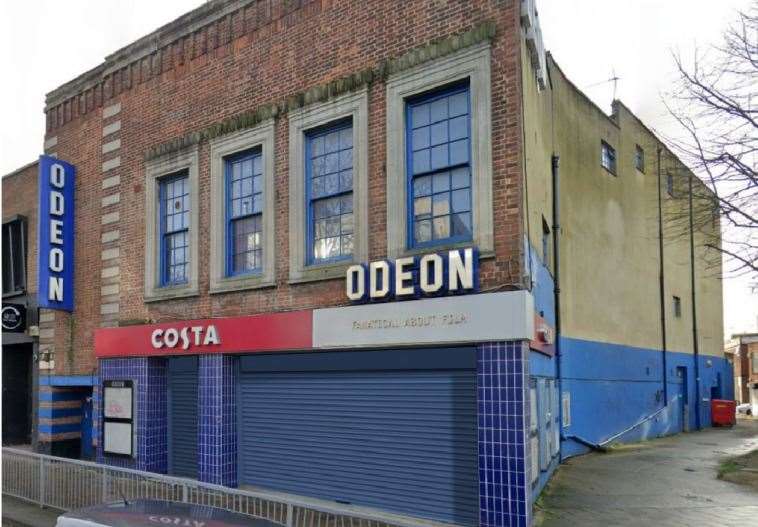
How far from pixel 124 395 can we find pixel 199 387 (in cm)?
274

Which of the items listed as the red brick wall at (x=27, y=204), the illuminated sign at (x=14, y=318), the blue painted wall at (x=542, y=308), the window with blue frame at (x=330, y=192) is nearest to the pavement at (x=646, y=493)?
the blue painted wall at (x=542, y=308)

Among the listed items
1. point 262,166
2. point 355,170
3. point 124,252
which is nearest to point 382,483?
point 355,170

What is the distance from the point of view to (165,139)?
50.3ft

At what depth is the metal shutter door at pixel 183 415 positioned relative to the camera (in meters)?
14.3

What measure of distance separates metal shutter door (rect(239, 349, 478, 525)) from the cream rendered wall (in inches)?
133

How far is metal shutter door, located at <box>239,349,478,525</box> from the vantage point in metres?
10.2

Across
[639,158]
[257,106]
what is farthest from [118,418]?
[639,158]

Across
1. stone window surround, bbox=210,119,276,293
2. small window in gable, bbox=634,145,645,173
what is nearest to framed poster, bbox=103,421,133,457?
stone window surround, bbox=210,119,276,293

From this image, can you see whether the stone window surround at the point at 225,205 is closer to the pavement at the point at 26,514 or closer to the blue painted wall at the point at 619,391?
the pavement at the point at 26,514

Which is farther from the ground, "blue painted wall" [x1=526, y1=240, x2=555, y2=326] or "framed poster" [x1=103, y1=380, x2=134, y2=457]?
"blue painted wall" [x1=526, y1=240, x2=555, y2=326]

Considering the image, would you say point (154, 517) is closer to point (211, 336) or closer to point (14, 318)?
point (211, 336)

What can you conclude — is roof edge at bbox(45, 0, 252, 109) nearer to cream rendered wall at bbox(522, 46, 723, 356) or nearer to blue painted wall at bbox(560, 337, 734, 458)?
cream rendered wall at bbox(522, 46, 723, 356)

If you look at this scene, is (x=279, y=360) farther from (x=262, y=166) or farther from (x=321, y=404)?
(x=262, y=166)

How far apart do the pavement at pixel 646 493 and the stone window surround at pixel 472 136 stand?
15.7 feet
